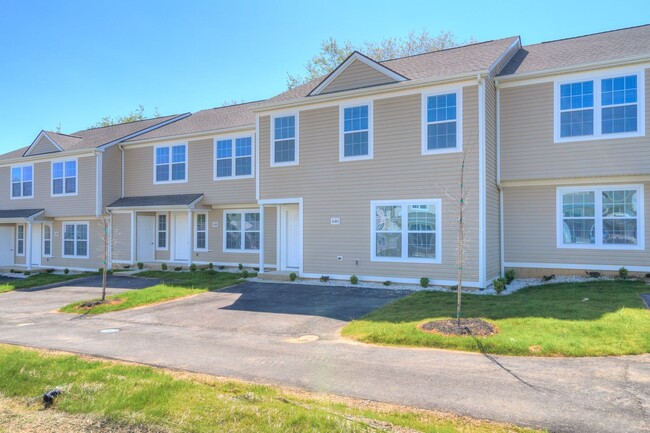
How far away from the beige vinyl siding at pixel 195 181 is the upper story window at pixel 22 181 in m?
6.20

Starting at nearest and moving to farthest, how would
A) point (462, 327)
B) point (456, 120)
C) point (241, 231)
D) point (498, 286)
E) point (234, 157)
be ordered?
point (462, 327)
point (498, 286)
point (456, 120)
point (234, 157)
point (241, 231)

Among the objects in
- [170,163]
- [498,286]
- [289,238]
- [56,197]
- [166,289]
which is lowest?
[166,289]

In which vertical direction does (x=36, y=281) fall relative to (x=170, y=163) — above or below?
below

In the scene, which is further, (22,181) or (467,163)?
(22,181)

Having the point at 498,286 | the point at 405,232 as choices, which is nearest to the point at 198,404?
the point at 498,286

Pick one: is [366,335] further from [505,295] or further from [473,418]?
[505,295]

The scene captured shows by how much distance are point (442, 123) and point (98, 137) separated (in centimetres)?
1946

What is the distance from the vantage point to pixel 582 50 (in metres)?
14.8

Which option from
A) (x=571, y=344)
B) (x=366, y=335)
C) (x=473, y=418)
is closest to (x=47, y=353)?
(x=366, y=335)

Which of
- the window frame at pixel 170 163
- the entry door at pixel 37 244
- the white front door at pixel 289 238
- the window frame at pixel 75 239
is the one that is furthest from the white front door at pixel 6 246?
the white front door at pixel 289 238

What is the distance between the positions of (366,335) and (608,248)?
8.99m

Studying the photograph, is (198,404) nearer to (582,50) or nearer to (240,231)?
(240,231)

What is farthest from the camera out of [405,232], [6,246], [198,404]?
[6,246]

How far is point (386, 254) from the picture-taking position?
578 inches
